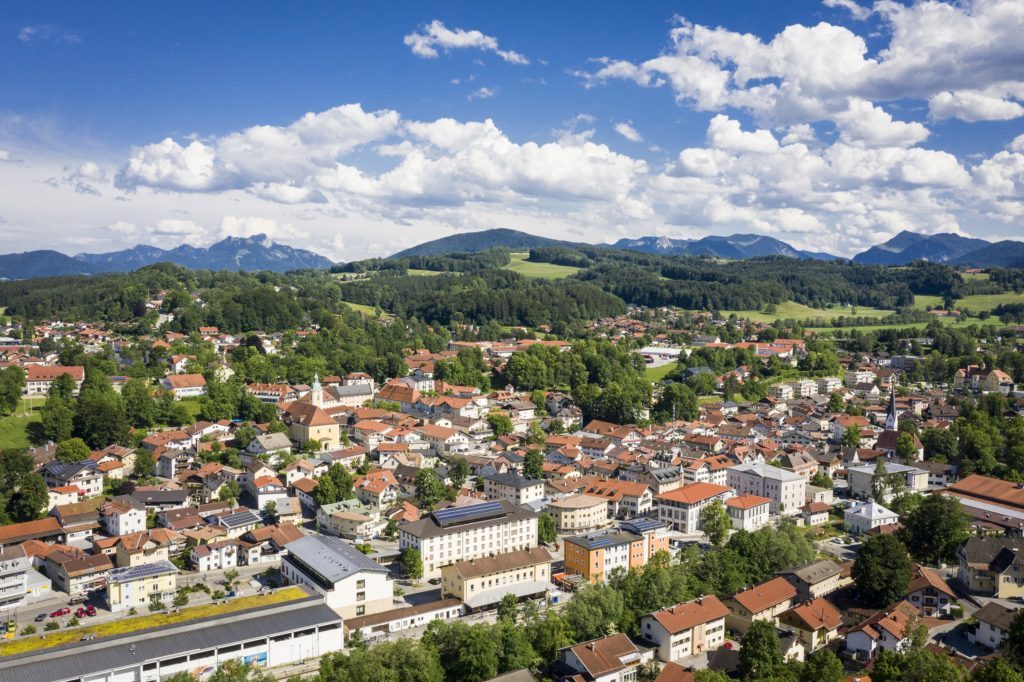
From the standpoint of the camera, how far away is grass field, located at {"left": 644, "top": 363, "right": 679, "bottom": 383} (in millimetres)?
57938

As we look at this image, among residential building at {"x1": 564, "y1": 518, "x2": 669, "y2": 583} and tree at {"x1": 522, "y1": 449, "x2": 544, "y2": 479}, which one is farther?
A: tree at {"x1": 522, "y1": 449, "x2": 544, "y2": 479}

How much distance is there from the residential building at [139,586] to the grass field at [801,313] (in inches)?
3029

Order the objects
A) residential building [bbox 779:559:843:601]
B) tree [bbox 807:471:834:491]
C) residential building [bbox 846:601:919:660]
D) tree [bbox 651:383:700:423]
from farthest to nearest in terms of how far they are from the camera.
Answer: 1. tree [bbox 651:383:700:423]
2. tree [bbox 807:471:834:491]
3. residential building [bbox 779:559:843:601]
4. residential building [bbox 846:601:919:660]

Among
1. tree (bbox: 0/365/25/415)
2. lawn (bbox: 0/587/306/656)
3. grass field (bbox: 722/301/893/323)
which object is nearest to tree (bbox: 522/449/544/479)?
lawn (bbox: 0/587/306/656)

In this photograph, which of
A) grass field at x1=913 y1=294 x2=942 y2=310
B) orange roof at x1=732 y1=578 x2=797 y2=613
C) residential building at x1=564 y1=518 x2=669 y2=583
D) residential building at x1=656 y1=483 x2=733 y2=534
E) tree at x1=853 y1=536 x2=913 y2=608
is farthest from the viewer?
grass field at x1=913 y1=294 x2=942 y2=310

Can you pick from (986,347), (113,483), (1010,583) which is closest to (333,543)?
(113,483)

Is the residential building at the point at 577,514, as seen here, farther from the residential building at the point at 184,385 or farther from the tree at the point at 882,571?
the residential building at the point at 184,385

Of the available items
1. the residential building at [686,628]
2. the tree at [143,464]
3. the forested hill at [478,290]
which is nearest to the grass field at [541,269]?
the forested hill at [478,290]

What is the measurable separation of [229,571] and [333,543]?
3643 millimetres

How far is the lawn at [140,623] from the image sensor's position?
18.0 metres

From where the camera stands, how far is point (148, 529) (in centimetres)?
2739

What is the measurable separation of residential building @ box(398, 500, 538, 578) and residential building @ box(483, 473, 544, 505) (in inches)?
141

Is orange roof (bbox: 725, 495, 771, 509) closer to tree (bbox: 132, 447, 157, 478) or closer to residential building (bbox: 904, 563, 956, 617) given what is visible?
residential building (bbox: 904, 563, 956, 617)

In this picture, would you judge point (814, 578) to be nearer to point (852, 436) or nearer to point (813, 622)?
point (813, 622)
